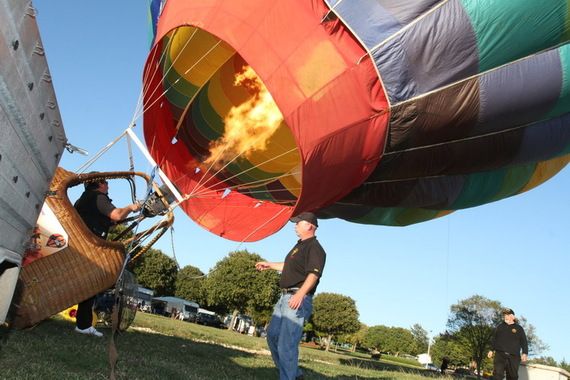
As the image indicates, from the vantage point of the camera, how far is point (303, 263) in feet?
16.0

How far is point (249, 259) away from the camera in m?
49.0

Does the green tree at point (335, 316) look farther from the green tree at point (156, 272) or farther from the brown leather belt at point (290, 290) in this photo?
the brown leather belt at point (290, 290)

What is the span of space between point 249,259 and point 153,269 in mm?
11295

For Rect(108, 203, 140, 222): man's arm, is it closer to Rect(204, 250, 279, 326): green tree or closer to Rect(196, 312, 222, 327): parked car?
Rect(204, 250, 279, 326): green tree

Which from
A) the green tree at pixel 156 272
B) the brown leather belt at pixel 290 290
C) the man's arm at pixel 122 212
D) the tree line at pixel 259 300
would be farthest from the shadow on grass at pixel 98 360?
the green tree at pixel 156 272

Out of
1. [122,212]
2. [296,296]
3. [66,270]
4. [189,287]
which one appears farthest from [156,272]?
[296,296]

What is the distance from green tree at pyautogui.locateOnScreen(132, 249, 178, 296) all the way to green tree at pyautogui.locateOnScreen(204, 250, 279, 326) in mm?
7268

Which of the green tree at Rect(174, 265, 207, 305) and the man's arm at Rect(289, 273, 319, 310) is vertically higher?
the green tree at Rect(174, 265, 207, 305)

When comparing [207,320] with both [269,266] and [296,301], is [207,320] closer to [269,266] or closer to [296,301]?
[269,266]

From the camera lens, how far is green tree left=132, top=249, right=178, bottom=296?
5266 centimetres

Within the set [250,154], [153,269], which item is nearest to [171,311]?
[153,269]

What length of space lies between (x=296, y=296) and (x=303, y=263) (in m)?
0.42

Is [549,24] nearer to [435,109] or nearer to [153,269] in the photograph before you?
[435,109]

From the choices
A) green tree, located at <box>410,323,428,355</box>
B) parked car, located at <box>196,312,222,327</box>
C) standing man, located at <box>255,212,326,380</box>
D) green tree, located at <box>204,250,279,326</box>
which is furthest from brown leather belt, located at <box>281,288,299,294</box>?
green tree, located at <box>410,323,428,355</box>
